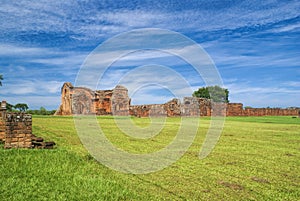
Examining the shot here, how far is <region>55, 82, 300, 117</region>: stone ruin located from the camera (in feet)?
143

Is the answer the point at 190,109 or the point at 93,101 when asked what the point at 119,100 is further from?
the point at 190,109

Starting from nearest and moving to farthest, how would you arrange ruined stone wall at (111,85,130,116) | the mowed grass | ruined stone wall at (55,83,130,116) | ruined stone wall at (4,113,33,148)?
the mowed grass < ruined stone wall at (4,113,33,148) < ruined stone wall at (55,83,130,116) < ruined stone wall at (111,85,130,116)

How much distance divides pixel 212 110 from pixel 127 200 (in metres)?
43.9

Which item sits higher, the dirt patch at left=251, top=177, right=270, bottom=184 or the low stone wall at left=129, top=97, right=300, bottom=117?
the low stone wall at left=129, top=97, right=300, bottom=117

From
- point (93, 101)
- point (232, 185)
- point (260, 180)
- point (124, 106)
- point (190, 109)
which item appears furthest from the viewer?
point (124, 106)

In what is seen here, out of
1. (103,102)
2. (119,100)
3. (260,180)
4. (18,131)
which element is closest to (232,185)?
(260,180)

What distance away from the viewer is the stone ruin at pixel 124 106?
43625 mm

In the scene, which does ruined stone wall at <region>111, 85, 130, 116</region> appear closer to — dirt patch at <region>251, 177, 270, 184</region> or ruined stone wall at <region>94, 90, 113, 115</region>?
ruined stone wall at <region>94, 90, 113, 115</region>

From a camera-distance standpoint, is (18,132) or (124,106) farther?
(124,106)

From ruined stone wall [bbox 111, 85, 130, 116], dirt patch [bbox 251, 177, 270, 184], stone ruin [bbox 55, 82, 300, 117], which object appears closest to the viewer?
dirt patch [bbox 251, 177, 270, 184]

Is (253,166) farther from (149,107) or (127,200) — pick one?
(149,107)

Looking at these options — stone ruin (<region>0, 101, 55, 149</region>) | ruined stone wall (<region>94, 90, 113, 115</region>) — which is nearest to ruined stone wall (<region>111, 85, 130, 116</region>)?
ruined stone wall (<region>94, 90, 113, 115</region>)

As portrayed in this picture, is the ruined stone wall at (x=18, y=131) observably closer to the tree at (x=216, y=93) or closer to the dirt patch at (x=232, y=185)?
the dirt patch at (x=232, y=185)

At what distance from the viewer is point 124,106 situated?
4878 centimetres
